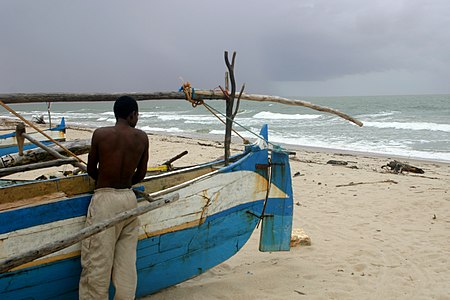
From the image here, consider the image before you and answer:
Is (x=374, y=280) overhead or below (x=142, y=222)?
below

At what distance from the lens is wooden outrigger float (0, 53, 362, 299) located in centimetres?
284

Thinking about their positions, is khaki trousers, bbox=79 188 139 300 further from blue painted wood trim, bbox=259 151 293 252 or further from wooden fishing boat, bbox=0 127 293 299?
blue painted wood trim, bbox=259 151 293 252

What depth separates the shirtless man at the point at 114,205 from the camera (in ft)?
9.96

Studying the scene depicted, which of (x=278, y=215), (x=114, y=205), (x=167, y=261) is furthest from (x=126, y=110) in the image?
(x=278, y=215)

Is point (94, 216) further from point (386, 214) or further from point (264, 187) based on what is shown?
point (386, 214)

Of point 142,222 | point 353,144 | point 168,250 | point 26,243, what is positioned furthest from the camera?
point 353,144

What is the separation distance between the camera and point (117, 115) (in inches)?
125

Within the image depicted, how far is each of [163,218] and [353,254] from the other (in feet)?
9.23

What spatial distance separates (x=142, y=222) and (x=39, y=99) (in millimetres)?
1353

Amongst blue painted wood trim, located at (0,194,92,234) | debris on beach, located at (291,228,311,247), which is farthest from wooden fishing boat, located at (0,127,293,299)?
debris on beach, located at (291,228,311,247)

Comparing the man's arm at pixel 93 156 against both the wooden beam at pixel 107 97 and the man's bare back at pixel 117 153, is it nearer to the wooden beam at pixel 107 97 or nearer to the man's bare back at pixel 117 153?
the man's bare back at pixel 117 153

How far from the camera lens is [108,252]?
10.1 ft

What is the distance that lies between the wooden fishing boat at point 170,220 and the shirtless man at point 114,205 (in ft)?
0.47

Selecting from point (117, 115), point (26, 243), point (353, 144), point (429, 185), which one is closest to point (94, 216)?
point (26, 243)
